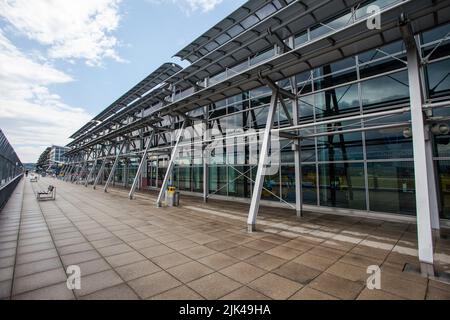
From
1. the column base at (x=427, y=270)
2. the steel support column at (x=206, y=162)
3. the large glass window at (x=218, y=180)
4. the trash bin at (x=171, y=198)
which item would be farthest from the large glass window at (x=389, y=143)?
the trash bin at (x=171, y=198)

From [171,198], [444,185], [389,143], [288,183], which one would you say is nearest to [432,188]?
[444,185]

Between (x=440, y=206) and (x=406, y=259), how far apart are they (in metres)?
4.42

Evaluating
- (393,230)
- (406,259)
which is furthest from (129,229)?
(393,230)

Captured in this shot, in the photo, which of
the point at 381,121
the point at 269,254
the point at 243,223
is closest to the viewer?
the point at 269,254

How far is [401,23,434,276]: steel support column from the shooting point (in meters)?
3.88

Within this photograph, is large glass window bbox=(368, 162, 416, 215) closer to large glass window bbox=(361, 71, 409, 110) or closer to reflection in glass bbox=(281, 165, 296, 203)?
large glass window bbox=(361, 71, 409, 110)

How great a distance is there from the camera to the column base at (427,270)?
12.3 feet

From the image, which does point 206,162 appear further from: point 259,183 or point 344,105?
point 344,105

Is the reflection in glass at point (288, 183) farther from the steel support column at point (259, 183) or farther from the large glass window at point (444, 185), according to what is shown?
the large glass window at point (444, 185)

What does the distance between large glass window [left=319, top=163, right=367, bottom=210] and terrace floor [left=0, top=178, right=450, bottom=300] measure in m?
1.34

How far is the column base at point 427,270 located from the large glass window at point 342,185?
205 inches

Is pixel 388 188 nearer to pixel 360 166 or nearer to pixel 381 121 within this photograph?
pixel 360 166

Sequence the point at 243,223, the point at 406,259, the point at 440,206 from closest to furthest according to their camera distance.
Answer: the point at 406,259
the point at 440,206
the point at 243,223

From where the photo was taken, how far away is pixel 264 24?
9.46 metres
